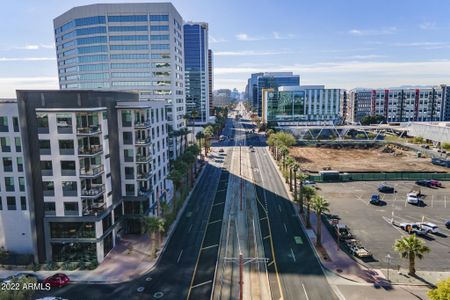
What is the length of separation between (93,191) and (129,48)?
83071mm

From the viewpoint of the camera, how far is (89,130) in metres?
45.5

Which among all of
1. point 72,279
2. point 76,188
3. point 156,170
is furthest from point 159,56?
point 72,279

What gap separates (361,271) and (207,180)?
5700 cm

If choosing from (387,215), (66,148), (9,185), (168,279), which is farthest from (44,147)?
(387,215)

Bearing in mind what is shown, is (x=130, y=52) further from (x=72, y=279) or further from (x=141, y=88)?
→ (x=72, y=279)

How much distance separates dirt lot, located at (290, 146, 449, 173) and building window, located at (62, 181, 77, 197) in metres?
77.8

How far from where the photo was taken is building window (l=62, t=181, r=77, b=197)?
148ft

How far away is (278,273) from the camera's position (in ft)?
139

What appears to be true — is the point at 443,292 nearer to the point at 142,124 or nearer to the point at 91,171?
the point at 91,171

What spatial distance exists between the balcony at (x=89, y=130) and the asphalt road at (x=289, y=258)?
32.3 metres

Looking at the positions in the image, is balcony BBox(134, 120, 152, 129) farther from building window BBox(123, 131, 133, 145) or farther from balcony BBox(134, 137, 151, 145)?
balcony BBox(134, 137, 151, 145)

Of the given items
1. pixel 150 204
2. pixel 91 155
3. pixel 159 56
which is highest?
pixel 159 56

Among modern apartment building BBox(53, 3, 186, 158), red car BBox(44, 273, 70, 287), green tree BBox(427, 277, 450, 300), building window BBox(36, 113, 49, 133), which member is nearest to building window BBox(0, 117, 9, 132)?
building window BBox(36, 113, 49, 133)

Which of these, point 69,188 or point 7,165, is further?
point 7,165
